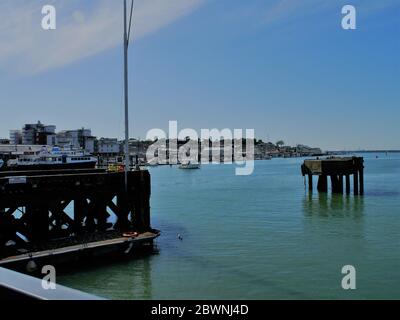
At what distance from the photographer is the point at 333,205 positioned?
46.7m

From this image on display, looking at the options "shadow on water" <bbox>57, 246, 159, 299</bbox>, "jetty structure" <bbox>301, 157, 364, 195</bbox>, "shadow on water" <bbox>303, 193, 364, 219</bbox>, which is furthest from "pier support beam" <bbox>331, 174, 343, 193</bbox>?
"shadow on water" <bbox>57, 246, 159, 299</bbox>

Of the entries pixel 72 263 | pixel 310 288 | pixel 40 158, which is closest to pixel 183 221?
pixel 72 263

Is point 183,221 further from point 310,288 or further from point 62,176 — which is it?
point 310,288

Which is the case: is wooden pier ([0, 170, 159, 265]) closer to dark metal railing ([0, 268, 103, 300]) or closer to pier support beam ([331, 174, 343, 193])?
dark metal railing ([0, 268, 103, 300])

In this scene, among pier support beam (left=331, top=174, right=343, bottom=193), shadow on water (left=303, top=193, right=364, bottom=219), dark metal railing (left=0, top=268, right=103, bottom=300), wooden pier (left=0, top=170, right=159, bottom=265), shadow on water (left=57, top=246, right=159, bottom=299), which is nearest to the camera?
dark metal railing (left=0, top=268, right=103, bottom=300)

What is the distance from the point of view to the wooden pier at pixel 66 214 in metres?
20.1

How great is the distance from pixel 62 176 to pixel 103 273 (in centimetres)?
556

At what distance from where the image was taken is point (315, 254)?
2312cm

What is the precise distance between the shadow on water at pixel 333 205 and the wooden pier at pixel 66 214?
20143 mm

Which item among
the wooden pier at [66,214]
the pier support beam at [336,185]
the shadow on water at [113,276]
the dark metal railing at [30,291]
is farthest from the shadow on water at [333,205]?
the dark metal railing at [30,291]

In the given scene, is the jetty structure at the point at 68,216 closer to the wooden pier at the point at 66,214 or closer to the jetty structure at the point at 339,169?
the wooden pier at the point at 66,214

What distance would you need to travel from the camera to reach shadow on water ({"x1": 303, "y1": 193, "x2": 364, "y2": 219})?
4003 cm

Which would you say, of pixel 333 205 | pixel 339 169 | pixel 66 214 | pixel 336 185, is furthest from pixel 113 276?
pixel 336 185

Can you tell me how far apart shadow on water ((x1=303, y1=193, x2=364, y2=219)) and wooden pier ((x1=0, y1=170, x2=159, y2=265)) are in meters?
20.1
